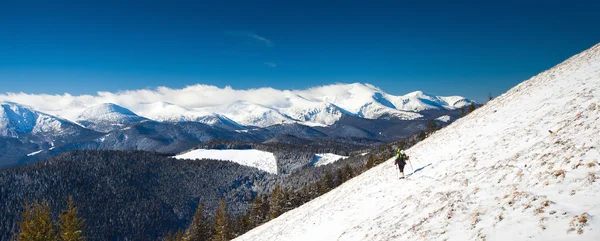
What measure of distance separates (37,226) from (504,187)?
38.4 m

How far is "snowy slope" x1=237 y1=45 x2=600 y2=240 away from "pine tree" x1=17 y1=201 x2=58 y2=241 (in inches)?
892

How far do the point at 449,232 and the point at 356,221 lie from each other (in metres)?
7.74

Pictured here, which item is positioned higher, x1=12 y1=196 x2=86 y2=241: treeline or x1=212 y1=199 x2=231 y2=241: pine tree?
x1=12 y1=196 x2=86 y2=241: treeline

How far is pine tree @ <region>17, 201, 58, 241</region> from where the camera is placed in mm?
28594

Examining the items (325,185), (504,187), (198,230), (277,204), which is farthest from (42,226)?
(325,185)

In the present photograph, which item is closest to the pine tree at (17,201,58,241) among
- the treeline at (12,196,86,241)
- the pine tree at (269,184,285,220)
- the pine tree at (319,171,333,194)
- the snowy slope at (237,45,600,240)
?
the treeline at (12,196,86,241)

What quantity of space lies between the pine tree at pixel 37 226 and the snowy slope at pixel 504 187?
74.4 ft

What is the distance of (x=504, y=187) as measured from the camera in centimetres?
1244

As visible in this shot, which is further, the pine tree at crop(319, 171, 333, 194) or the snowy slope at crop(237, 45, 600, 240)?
the pine tree at crop(319, 171, 333, 194)

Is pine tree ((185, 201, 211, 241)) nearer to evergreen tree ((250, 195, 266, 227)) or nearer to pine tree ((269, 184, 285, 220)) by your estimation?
evergreen tree ((250, 195, 266, 227))

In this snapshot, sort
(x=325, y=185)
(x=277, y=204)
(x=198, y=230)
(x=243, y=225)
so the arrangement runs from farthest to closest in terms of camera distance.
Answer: (x=325, y=185) < (x=243, y=225) < (x=277, y=204) < (x=198, y=230)

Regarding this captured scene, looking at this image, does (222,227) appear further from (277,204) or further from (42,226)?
(42,226)

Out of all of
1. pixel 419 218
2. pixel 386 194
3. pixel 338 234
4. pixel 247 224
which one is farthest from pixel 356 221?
pixel 247 224

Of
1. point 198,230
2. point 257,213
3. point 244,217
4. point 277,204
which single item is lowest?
point 198,230
